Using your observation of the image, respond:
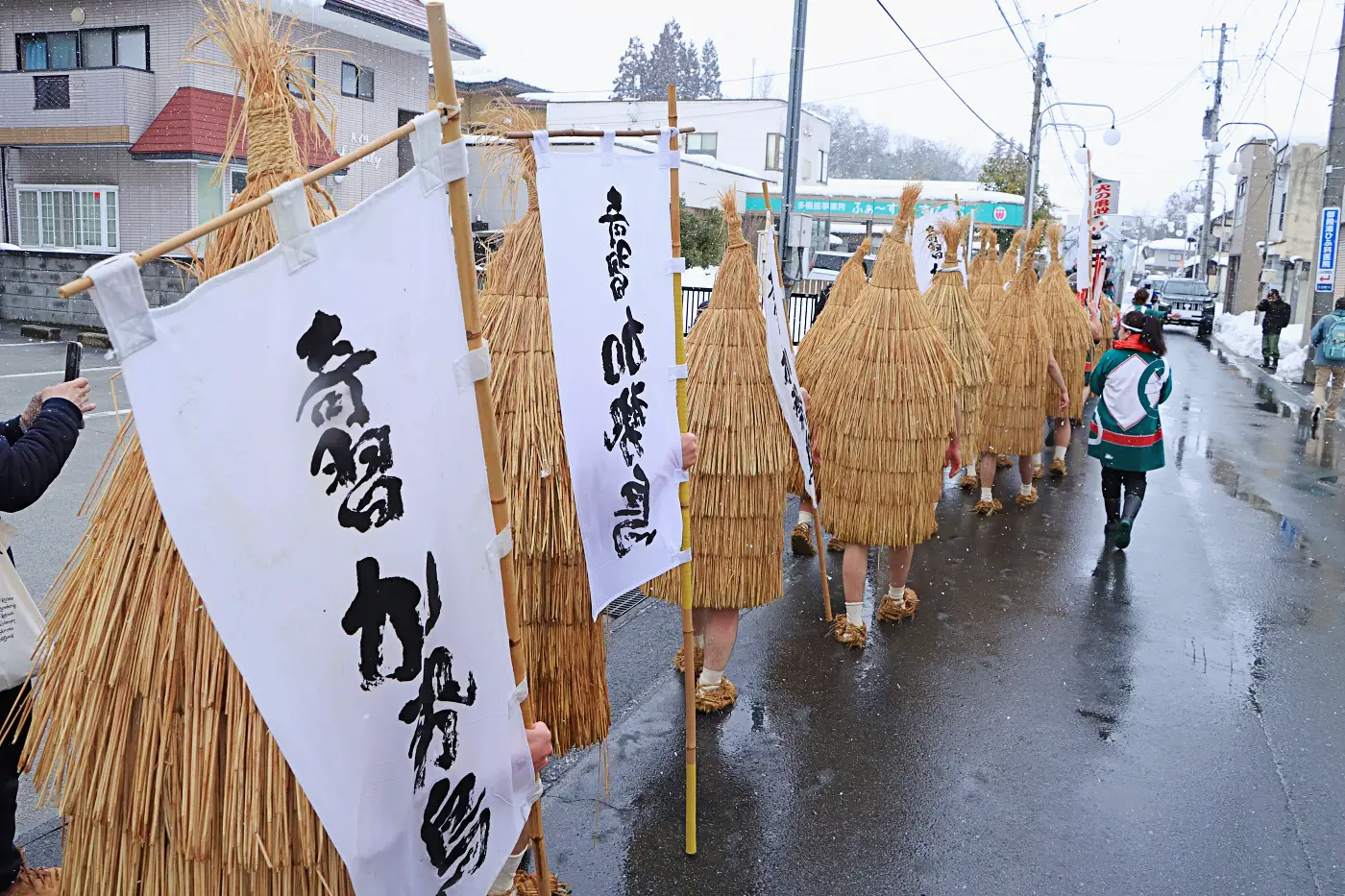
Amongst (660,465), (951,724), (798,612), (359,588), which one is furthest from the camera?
(798,612)

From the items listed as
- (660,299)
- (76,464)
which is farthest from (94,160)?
(660,299)

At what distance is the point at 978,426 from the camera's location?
8141 mm

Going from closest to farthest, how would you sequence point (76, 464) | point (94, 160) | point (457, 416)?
point (457, 416)
point (76, 464)
point (94, 160)

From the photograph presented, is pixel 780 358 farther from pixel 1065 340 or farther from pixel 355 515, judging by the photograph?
pixel 1065 340

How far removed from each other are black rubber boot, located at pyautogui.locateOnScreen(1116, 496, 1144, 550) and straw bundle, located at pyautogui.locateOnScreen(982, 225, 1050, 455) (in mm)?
1325

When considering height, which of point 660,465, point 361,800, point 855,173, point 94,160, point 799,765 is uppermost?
point 855,173

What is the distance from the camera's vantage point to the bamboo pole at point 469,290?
177 centimetres

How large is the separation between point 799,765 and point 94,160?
709 inches

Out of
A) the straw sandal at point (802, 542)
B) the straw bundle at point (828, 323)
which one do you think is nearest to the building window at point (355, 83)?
the straw bundle at point (828, 323)

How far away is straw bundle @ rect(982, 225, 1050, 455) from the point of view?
8633 mm

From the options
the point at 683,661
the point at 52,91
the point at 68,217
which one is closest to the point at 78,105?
the point at 52,91

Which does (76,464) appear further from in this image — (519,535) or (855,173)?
(855,173)

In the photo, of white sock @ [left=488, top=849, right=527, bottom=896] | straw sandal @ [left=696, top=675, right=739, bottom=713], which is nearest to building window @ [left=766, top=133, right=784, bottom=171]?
straw sandal @ [left=696, top=675, right=739, bottom=713]

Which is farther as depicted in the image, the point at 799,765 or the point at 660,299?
the point at 799,765
